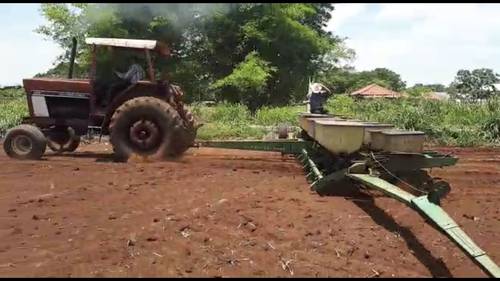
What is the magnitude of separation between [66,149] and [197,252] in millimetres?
7727

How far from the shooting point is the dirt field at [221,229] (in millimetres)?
4207

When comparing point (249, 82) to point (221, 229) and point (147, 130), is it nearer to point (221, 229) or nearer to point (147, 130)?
point (147, 130)

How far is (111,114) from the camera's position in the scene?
34.1ft

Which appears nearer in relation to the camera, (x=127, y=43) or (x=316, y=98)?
(x=127, y=43)

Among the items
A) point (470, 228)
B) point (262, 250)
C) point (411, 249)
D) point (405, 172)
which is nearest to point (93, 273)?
point (262, 250)

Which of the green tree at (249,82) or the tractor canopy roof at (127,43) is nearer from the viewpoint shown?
the tractor canopy roof at (127,43)

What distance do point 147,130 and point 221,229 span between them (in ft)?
17.1

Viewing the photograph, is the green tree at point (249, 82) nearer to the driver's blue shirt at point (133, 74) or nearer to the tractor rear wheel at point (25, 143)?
the driver's blue shirt at point (133, 74)

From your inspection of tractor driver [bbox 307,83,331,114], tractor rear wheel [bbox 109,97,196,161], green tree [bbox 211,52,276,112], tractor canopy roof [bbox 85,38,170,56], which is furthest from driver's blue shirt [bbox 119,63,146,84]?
green tree [bbox 211,52,276,112]

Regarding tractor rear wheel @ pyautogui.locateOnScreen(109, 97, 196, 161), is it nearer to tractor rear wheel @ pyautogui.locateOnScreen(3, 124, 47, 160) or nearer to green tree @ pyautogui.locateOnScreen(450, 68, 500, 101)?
tractor rear wheel @ pyautogui.locateOnScreen(3, 124, 47, 160)

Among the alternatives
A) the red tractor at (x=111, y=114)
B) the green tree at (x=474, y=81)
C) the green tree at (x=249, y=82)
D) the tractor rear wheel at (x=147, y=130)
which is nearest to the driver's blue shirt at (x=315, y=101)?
the red tractor at (x=111, y=114)

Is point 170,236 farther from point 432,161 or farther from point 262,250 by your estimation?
point 432,161

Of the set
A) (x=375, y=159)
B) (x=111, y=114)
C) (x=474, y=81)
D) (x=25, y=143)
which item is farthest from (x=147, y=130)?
(x=474, y=81)

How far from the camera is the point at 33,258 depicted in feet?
14.1
